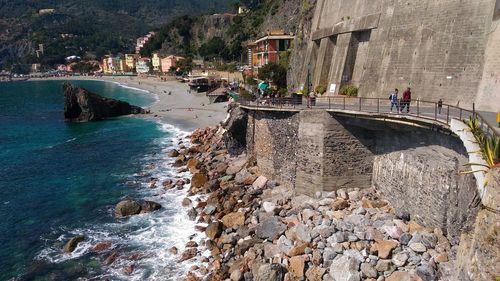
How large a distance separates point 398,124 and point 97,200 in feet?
63.9

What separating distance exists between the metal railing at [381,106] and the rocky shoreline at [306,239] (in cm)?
415

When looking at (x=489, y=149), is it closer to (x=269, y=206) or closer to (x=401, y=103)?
(x=401, y=103)

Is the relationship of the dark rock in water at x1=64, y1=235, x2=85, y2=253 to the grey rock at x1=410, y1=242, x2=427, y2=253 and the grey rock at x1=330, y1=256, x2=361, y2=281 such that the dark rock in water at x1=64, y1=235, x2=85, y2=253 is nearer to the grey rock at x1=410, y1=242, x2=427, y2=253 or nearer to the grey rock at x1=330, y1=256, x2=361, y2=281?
the grey rock at x1=330, y1=256, x2=361, y2=281

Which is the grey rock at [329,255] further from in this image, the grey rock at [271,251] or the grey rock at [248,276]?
the grey rock at [248,276]

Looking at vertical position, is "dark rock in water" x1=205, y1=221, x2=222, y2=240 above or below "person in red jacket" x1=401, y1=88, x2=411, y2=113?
below

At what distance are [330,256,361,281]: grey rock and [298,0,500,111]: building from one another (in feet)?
27.3

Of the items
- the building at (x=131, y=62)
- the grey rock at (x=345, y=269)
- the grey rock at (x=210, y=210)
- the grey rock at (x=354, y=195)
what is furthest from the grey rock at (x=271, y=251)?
the building at (x=131, y=62)

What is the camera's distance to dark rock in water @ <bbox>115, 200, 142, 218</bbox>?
24891 mm

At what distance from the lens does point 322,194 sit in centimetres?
2095

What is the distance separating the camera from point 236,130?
97.1ft

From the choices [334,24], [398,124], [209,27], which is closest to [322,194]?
[398,124]

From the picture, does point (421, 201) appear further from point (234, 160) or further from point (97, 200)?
point (97, 200)

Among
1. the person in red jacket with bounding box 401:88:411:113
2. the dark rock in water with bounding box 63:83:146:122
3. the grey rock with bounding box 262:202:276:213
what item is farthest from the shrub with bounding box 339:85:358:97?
the dark rock in water with bounding box 63:83:146:122

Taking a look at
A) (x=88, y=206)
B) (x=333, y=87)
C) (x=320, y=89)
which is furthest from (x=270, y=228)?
(x=88, y=206)
